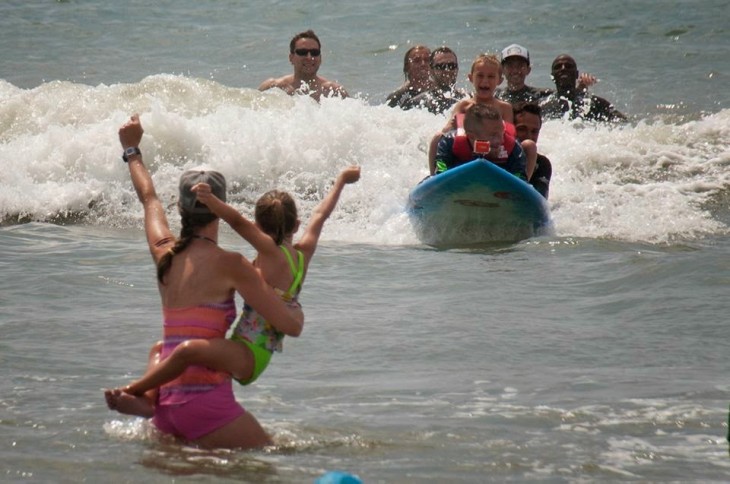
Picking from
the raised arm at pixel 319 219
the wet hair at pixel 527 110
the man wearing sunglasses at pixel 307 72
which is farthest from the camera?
the man wearing sunglasses at pixel 307 72

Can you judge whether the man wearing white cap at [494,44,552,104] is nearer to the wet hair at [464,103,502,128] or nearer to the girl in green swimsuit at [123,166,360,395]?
the wet hair at [464,103,502,128]

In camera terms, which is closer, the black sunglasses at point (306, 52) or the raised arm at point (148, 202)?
the raised arm at point (148, 202)

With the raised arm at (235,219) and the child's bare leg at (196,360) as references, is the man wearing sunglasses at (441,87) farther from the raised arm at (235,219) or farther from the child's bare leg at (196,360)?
the child's bare leg at (196,360)

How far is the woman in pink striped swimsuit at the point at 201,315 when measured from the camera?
4.83m

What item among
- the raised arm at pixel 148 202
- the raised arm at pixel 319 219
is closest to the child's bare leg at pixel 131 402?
the raised arm at pixel 148 202

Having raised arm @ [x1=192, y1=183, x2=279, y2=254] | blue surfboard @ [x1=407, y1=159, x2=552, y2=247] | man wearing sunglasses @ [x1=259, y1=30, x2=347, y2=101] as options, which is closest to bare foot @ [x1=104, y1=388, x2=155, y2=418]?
raised arm @ [x1=192, y1=183, x2=279, y2=254]

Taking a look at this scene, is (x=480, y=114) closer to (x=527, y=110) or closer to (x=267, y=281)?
(x=527, y=110)

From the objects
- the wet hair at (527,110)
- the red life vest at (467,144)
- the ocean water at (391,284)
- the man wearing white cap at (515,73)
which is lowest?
the ocean water at (391,284)

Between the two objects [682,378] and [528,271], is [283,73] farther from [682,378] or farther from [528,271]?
[682,378]

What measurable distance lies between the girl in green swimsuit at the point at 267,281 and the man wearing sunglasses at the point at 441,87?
8474 millimetres

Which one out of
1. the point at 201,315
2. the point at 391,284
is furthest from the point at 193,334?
the point at 391,284

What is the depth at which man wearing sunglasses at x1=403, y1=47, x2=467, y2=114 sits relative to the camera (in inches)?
529

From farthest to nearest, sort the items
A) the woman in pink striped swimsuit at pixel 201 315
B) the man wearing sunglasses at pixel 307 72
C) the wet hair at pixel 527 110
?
the man wearing sunglasses at pixel 307 72, the wet hair at pixel 527 110, the woman in pink striped swimsuit at pixel 201 315

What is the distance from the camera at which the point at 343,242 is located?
990 centimetres
